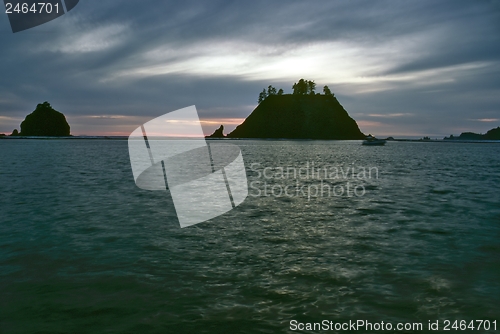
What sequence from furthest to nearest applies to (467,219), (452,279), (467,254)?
(467,219)
(467,254)
(452,279)

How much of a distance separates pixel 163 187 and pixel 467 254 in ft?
70.3

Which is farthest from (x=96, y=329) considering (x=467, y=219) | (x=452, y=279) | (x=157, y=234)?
(x=467, y=219)

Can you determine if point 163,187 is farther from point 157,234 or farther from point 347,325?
point 347,325

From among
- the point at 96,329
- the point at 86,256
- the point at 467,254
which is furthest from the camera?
the point at 467,254

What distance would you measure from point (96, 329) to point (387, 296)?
596 centimetres

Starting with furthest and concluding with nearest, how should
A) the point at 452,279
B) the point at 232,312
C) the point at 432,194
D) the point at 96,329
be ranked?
the point at 432,194, the point at 452,279, the point at 232,312, the point at 96,329

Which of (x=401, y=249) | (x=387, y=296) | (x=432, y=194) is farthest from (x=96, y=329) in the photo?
(x=432, y=194)

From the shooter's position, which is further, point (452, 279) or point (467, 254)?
point (467, 254)

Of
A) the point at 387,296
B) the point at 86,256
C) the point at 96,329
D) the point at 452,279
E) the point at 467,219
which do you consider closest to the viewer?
the point at 96,329

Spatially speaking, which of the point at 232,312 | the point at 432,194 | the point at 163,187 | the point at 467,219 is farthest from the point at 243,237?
the point at 432,194

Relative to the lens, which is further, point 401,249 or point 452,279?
point 401,249

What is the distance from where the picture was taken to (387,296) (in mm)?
7887

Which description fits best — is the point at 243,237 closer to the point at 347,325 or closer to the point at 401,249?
the point at 401,249

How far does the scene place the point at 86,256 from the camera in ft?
34.6
